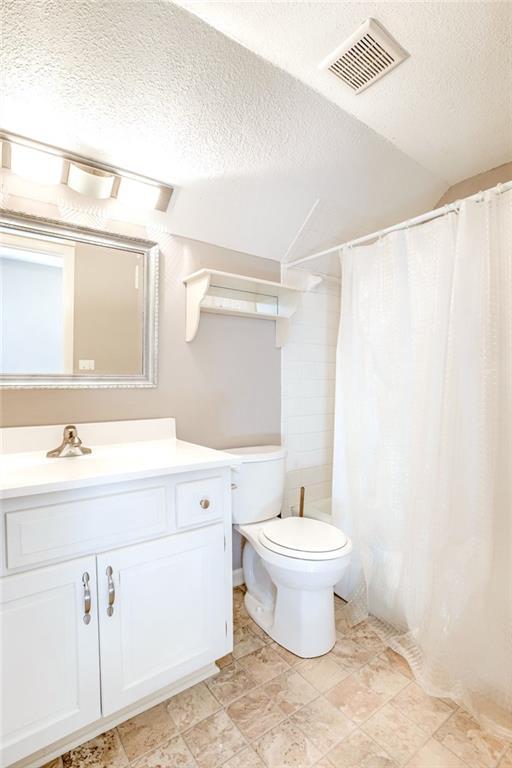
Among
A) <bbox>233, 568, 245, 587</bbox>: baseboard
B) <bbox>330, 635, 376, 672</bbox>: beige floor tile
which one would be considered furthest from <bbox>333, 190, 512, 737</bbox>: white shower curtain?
<bbox>233, 568, 245, 587</bbox>: baseboard

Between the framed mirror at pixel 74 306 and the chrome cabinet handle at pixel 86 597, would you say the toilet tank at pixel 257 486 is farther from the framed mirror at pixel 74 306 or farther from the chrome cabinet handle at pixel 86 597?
the chrome cabinet handle at pixel 86 597

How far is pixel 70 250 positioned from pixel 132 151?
460mm

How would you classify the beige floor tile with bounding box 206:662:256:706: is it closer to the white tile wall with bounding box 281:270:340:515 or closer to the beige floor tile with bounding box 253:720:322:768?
the beige floor tile with bounding box 253:720:322:768

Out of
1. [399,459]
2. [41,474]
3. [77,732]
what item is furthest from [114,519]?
[399,459]

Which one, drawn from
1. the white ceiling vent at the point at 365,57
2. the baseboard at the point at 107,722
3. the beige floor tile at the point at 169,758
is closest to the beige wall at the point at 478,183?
the white ceiling vent at the point at 365,57

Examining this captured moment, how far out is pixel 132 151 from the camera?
1.45 m

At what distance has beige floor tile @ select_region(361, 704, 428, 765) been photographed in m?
1.15

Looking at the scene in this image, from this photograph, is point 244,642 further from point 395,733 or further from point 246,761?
point 395,733

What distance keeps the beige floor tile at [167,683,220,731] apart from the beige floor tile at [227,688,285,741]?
0.25ft

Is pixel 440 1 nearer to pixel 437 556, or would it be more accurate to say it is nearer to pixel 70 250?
pixel 70 250

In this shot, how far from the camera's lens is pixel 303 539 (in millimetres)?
1610

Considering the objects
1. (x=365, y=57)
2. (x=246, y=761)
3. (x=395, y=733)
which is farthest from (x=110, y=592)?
(x=365, y=57)

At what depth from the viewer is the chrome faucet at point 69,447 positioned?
1387 millimetres

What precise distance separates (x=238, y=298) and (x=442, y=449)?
1228 mm
